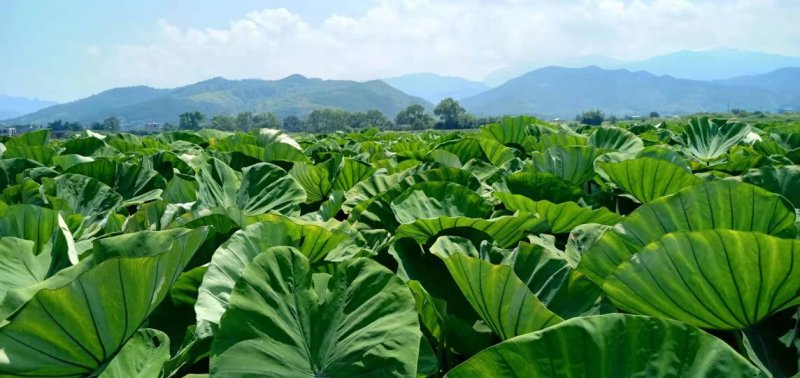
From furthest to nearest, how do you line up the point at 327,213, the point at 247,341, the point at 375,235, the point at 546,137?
the point at 546,137 < the point at 327,213 < the point at 375,235 < the point at 247,341

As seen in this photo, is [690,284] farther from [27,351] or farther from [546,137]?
[546,137]

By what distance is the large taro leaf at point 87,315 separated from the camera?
658 millimetres

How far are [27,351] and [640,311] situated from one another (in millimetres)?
774

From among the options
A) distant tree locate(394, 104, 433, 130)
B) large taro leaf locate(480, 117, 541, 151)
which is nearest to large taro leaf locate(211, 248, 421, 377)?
large taro leaf locate(480, 117, 541, 151)

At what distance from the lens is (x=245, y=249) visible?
0.88 m

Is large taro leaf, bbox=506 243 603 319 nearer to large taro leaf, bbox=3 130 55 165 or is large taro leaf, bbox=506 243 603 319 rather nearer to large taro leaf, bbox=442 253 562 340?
large taro leaf, bbox=442 253 562 340

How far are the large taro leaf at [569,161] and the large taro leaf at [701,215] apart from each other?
804 millimetres

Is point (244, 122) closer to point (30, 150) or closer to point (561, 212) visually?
point (30, 150)

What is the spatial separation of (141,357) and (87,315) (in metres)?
0.09

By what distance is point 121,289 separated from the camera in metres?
0.69

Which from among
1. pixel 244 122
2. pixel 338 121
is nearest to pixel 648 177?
pixel 338 121

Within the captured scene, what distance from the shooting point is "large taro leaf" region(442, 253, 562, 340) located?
2.22ft

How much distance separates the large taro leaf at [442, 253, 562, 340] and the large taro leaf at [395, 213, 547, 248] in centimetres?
32

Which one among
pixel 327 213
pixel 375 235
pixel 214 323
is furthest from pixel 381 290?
pixel 327 213
